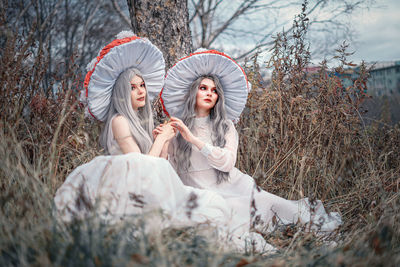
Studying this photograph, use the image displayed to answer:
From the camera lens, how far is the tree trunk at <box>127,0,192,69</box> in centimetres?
345

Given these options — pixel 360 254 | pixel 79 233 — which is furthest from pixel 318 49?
pixel 79 233

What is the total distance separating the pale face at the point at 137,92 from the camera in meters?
2.48

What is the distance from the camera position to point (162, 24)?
3455 millimetres

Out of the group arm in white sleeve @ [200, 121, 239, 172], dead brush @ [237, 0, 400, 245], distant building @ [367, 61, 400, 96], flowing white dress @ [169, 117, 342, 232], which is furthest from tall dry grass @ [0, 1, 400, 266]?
distant building @ [367, 61, 400, 96]

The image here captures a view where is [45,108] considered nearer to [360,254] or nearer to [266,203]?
[266,203]

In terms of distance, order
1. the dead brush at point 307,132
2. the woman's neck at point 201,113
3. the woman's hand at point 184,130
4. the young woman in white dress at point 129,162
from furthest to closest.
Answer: the dead brush at point 307,132, the woman's neck at point 201,113, the woman's hand at point 184,130, the young woman in white dress at point 129,162

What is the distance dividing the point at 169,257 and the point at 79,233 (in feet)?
1.30

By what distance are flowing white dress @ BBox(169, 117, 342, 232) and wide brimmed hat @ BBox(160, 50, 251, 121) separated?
27 cm

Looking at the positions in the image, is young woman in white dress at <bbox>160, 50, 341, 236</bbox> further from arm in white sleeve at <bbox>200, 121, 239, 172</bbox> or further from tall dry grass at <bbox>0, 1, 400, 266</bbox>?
tall dry grass at <bbox>0, 1, 400, 266</bbox>

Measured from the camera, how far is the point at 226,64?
8.82 ft

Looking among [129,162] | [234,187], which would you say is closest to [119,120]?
[129,162]

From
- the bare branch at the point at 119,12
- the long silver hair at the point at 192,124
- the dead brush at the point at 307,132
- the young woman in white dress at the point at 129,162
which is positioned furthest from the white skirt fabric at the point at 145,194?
the bare branch at the point at 119,12

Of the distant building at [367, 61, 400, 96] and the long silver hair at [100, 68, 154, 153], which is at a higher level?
the distant building at [367, 61, 400, 96]

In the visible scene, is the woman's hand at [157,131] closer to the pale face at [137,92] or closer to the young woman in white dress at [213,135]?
the young woman in white dress at [213,135]
